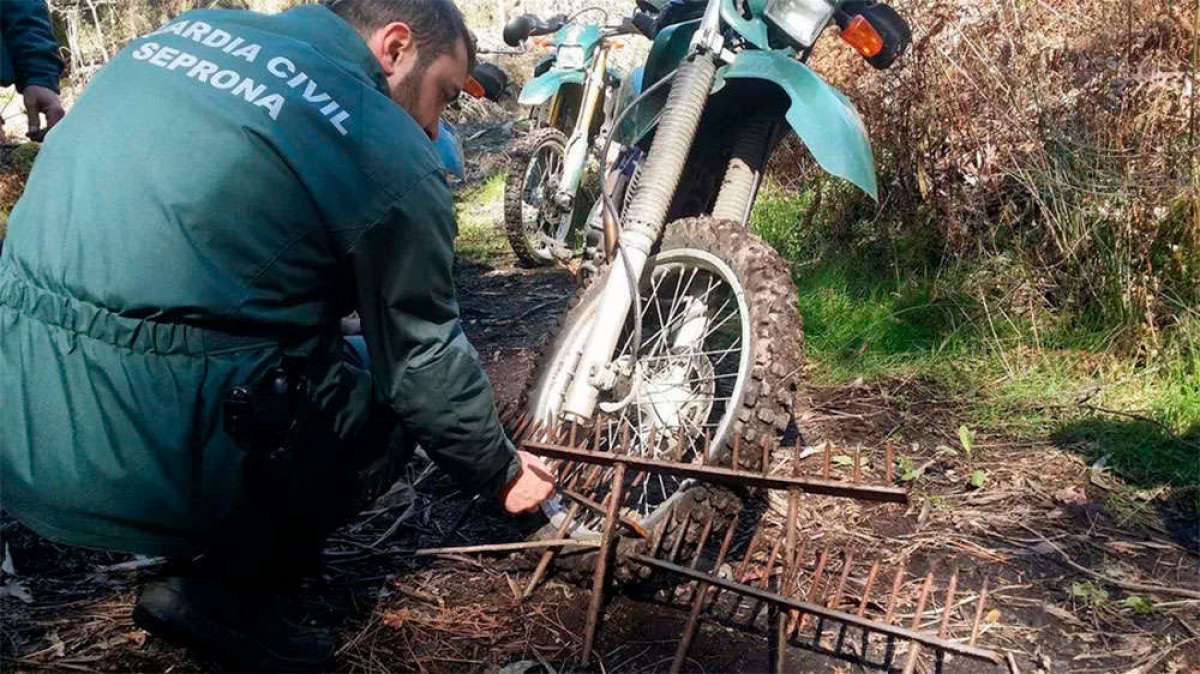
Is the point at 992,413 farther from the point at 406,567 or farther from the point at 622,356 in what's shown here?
the point at 406,567

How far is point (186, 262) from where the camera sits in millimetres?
1725

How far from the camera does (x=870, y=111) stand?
4109 mm

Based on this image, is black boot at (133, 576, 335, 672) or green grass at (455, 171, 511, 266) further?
green grass at (455, 171, 511, 266)

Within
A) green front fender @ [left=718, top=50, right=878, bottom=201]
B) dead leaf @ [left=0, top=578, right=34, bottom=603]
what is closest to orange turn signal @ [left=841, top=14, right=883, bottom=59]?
green front fender @ [left=718, top=50, right=878, bottom=201]

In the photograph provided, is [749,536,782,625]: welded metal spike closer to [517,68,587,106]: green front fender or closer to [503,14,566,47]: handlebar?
[517,68,587,106]: green front fender

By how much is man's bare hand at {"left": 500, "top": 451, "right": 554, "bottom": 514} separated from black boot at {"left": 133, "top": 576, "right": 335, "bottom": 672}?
0.53 meters

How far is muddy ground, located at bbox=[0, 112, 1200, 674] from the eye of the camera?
6.93 ft

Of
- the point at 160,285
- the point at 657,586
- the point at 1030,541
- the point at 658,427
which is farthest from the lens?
the point at 658,427

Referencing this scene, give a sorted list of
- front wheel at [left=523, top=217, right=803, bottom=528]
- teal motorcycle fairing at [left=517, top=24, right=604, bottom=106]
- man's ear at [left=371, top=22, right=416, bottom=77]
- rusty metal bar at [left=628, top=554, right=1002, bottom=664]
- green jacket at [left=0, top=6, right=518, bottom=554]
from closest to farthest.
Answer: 1. green jacket at [left=0, top=6, right=518, bottom=554]
2. rusty metal bar at [left=628, top=554, right=1002, bottom=664]
3. man's ear at [left=371, top=22, right=416, bottom=77]
4. front wheel at [left=523, top=217, right=803, bottom=528]
5. teal motorcycle fairing at [left=517, top=24, right=604, bottom=106]

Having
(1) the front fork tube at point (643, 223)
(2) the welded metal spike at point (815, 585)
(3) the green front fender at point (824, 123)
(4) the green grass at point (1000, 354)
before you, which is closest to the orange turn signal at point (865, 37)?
(3) the green front fender at point (824, 123)

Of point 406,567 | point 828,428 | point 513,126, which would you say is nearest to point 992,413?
point 828,428

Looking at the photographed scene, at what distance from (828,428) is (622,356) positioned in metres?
0.88

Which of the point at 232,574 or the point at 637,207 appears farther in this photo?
the point at 637,207

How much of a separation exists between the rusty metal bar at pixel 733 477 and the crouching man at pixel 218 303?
0.91 ft
